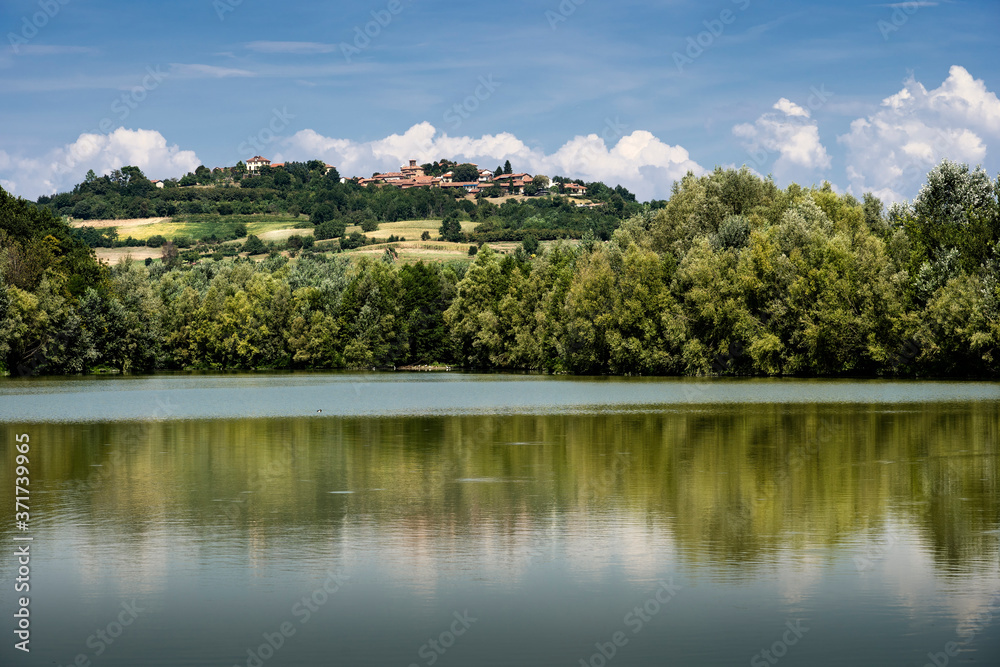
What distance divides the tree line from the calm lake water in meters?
38.1

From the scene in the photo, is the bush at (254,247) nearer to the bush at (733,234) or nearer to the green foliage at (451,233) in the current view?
the green foliage at (451,233)

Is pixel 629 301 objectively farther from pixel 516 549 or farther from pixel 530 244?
pixel 530 244

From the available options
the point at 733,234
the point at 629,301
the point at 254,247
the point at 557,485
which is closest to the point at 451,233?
the point at 254,247

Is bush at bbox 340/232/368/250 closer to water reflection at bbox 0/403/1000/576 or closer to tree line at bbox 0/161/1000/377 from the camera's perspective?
tree line at bbox 0/161/1000/377

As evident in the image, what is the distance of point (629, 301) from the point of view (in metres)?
79.4

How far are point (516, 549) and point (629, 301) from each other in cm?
6506

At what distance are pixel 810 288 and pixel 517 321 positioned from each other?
Result: 34269 millimetres

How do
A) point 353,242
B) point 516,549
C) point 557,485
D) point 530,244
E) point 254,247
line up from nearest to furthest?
point 516,549
point 557,485
point 530,244
point 353,242
point 254,247

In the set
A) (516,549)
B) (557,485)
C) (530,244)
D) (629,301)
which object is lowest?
(557,485)

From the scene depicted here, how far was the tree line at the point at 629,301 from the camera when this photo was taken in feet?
227

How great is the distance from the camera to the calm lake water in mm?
11227

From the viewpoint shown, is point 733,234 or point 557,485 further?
point 733,234

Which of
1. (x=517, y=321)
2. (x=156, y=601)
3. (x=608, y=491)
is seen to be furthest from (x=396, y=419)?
(x=517, y=321)

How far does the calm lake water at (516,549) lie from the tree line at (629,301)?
3813 cm
